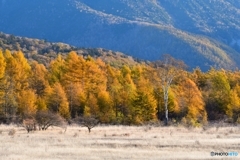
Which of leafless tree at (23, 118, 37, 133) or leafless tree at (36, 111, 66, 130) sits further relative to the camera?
leafless tree at (36, 111, 66, 130)

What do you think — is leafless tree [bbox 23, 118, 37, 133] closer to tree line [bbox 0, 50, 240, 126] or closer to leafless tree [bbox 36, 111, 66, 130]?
leafless tree [bbox 36, 111, 66, 130]

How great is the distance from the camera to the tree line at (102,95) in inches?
2413

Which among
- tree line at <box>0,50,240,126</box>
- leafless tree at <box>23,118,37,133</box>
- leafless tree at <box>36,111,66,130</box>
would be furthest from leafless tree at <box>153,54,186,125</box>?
leafless tree at <box>23,118,37,133</box>

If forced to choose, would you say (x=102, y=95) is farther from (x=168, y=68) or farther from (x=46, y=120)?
(x=46, y=120)

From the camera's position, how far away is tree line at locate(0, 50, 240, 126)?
61281 mm

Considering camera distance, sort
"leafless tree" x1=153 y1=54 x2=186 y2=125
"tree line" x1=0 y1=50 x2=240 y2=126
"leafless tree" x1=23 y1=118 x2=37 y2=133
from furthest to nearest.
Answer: "tree line" x1=0 y1=50 x2=240 y2=126 → "leafless tree" x1=153 y1=54 x2=186 y2=125 → "leafless tree" x1=23 y1=118 x2=37 y2=133

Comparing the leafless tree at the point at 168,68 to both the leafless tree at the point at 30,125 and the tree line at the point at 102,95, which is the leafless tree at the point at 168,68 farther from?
the leafless tree at the point at 30,125

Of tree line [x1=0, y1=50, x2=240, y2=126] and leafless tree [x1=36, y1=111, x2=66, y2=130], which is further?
tree line [x1=0, y1=50, x2=240, y2=126]

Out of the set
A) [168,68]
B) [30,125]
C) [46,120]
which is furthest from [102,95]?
[30,125]

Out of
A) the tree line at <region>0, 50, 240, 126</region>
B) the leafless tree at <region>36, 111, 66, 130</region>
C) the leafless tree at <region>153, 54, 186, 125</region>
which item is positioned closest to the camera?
the leafless tree at <region>36, 111, 66, 130</region>

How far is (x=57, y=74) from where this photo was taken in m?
73.1

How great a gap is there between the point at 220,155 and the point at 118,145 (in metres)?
6.80

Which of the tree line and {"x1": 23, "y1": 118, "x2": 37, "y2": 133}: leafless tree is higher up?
the tree line

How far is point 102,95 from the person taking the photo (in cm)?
6600
